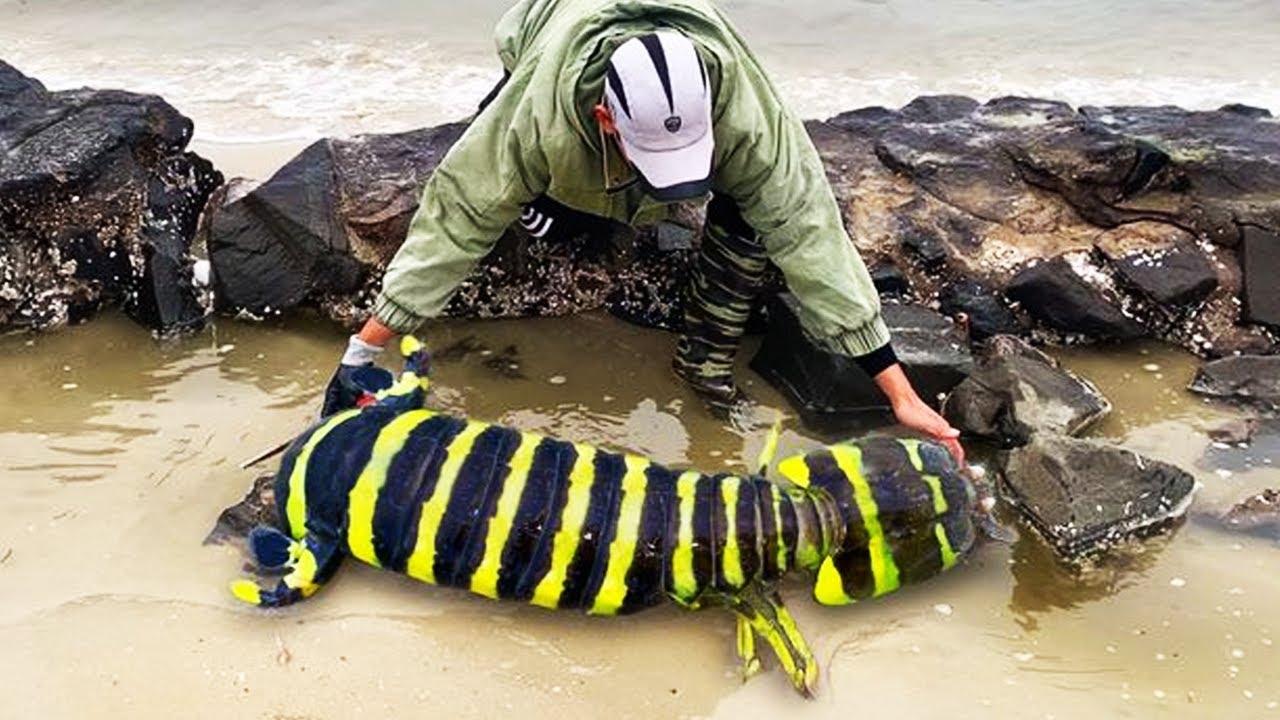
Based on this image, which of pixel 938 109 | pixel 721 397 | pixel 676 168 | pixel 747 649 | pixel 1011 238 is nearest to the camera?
pixel 676 168

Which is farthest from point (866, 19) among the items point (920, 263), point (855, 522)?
point (855, 522)

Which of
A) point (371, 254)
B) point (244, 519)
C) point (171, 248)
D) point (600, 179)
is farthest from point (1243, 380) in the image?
point (171, 248)

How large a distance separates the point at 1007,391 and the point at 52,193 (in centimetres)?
319

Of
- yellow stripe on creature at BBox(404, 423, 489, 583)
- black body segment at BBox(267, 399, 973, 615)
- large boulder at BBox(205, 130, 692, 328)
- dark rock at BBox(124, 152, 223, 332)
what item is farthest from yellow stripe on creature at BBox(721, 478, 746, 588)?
dark rock at BBox(124, 152, 223, 332)

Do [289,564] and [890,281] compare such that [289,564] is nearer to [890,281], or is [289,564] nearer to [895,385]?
[895,385]

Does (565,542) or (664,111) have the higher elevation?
(664,111)

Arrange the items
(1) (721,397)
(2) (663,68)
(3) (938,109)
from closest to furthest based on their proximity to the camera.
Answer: (2) (663,68) → (1) (721,397) → (3) (938,109)

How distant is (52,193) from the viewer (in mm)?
4156

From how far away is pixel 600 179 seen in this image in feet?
10.5

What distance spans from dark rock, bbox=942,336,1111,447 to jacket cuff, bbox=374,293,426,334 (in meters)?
1.63

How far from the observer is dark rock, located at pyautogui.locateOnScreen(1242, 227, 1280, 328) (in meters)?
4.12

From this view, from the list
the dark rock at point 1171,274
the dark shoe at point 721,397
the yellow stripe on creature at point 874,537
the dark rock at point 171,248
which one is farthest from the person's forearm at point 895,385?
the dark rock at point 171,248

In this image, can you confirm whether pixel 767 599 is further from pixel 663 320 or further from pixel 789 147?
pixel 663 320

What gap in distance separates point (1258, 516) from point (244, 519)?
2.71 m
